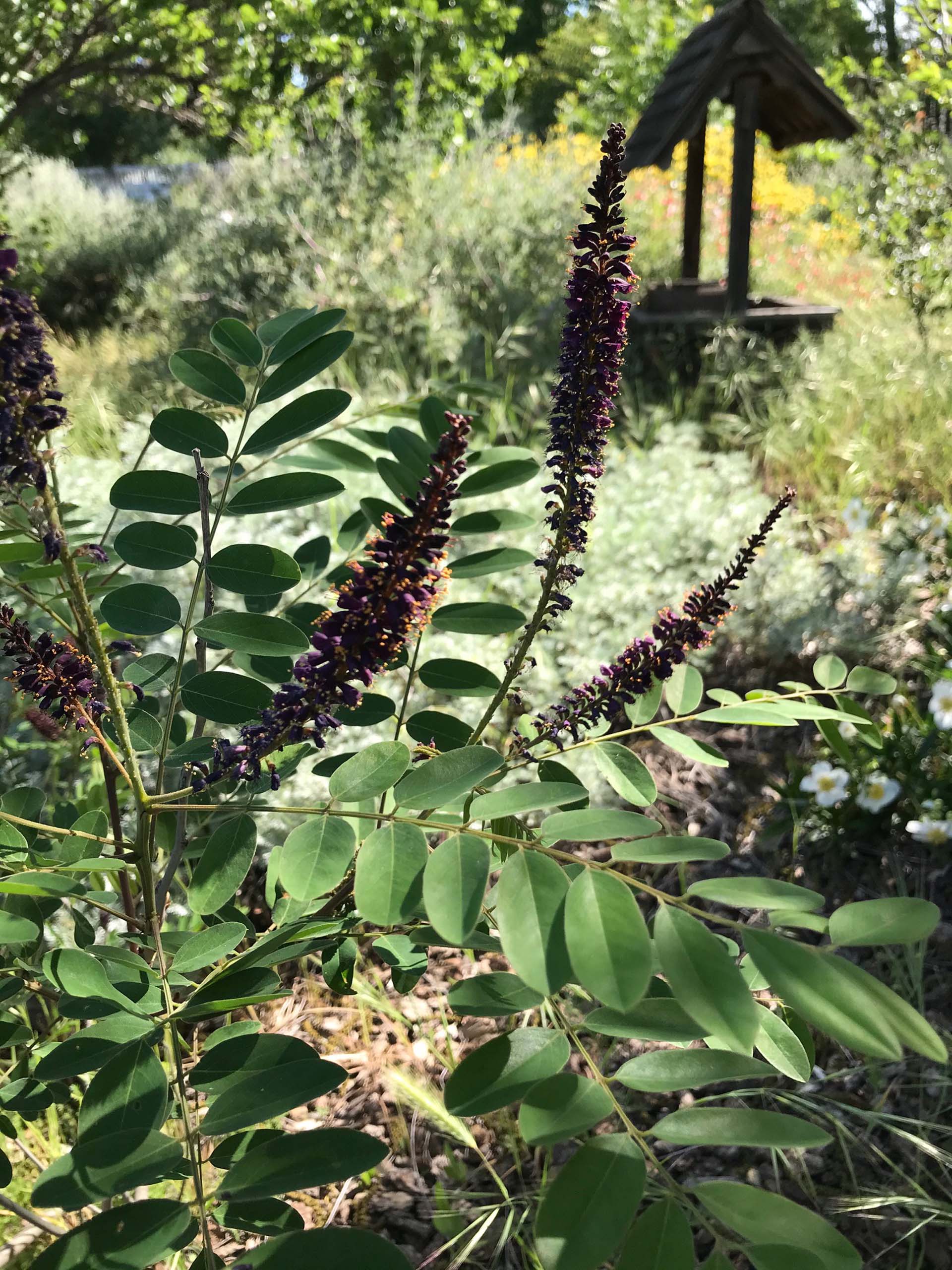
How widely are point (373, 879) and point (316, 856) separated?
0.10 m

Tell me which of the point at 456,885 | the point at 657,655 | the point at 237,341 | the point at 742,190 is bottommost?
the point at 456,885

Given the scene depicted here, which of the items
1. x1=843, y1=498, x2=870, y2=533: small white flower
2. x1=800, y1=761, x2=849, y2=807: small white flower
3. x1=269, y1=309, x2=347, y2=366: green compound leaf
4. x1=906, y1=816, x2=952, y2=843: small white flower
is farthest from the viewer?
x1=843, y1=498, x2=870, y2=533: small white flower

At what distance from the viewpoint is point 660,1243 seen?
67 cm

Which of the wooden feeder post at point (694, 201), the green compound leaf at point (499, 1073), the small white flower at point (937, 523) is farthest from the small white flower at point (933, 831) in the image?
the wooden feeder post at point (694, 201)

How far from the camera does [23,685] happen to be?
0.93m

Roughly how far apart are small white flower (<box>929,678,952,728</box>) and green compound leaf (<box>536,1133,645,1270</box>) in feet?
7.23

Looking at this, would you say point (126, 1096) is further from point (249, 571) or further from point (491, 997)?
point (249, 571)

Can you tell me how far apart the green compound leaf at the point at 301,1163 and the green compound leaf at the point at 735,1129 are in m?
0.24

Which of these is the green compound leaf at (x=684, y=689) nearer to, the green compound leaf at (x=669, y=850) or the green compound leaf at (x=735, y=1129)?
the green compound leaf at (x=669, y=850)

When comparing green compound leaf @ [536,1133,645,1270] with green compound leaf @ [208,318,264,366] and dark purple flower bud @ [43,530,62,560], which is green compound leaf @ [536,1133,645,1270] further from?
green compound leaf @ [208,318,264,366]

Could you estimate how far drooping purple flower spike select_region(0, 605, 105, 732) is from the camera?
0.93 meters

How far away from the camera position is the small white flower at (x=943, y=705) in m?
2.58

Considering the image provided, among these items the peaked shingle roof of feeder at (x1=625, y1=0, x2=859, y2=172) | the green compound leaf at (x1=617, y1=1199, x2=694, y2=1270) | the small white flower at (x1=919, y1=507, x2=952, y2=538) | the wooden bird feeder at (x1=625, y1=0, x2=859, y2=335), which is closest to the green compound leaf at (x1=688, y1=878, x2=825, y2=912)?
the green compound leaf at (x1=617, y1=1199, x2=694, y2=1270)

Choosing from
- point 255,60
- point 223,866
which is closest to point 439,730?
point 223,866
